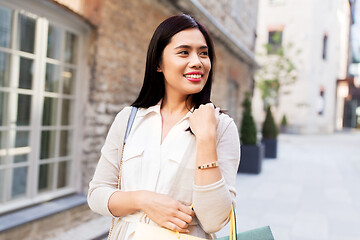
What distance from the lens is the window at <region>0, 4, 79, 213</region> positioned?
3.24m

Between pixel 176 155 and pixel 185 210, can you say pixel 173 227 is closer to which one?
pixel 185 210

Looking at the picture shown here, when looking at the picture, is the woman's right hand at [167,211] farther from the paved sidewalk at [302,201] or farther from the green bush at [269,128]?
the green bush at [269,128]

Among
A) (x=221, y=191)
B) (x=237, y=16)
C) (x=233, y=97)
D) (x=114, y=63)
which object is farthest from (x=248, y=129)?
(x=221, y=191)

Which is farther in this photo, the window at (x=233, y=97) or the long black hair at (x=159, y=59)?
the window at (x=233, y=97)

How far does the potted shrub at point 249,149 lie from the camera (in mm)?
7039

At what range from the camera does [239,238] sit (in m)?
1.04

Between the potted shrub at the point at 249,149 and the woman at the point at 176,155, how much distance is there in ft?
19.3

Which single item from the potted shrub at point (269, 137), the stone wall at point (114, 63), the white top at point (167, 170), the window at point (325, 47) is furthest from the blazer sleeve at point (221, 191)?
the window at point (325, 47)

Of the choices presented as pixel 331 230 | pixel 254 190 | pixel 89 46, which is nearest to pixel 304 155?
pixel 254 190

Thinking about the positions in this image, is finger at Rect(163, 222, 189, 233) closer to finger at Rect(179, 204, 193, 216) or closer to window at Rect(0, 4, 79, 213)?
finger at Rect(179, 204, 193, 216)

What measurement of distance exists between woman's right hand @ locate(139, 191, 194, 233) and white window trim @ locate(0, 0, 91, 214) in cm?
250

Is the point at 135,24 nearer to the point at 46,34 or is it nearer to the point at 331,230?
the point at 46,34

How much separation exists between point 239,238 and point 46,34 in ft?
10.3

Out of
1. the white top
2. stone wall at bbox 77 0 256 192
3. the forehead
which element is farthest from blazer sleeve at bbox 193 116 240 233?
stone wall at bbox 77 0 256 192
